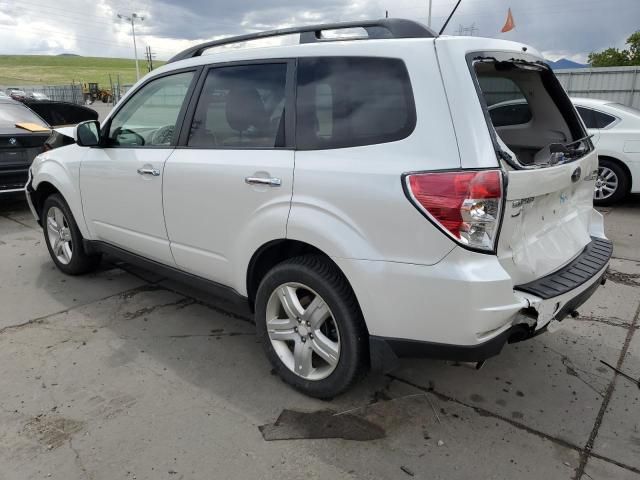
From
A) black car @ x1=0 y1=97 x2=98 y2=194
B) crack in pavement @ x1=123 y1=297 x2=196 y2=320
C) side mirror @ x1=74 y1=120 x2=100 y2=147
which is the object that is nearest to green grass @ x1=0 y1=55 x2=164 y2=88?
black car @ x1=0 y1=97 x2=98 y2=194

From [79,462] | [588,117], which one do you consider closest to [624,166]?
[588,117]

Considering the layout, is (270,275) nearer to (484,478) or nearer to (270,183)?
(270,183)

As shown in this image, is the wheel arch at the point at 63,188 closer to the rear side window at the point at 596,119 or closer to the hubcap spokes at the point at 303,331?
the hubcap spokes at the point at 303,331

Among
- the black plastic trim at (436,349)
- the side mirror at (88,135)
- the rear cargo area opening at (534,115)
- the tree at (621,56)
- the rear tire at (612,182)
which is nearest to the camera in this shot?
the black plastic trim at (436,349)

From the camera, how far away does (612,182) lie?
752 centimetres

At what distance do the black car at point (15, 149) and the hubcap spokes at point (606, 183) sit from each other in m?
8.12

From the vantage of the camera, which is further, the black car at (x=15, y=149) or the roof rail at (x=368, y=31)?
the black car at (x=15, y=149)

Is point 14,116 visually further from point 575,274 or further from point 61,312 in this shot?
point 575,274

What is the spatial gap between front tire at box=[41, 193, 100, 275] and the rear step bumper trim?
3803 millimetres

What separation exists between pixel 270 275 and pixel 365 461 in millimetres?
1071

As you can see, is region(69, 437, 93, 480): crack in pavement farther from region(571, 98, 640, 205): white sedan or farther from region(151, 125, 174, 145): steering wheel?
region(571, 98, 640, 205): white sedan

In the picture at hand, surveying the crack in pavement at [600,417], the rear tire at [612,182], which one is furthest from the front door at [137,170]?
the rear tire at [612,182]

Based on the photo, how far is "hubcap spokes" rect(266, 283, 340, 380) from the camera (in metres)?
2.72

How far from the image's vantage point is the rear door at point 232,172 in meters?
2.78
